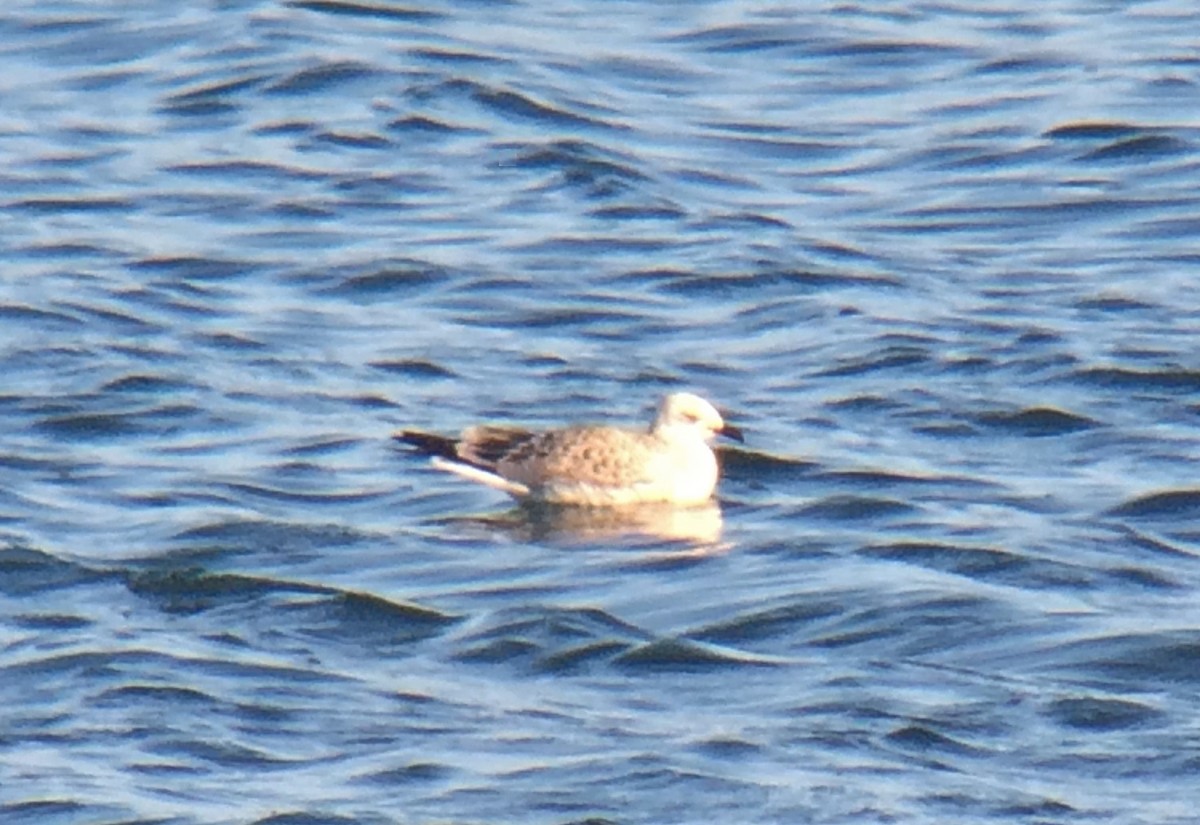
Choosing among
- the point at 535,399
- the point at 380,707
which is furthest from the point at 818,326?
the point at 380,707

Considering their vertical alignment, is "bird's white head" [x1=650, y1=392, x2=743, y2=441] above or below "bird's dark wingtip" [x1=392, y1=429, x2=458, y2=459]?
above

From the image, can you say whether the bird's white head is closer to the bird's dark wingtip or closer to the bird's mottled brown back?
the bird's mottled brown back

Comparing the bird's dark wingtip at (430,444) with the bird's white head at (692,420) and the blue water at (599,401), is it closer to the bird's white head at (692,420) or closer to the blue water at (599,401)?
the blue water at (599,401)

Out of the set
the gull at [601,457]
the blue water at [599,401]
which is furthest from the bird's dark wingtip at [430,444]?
the blue water at [599,401]

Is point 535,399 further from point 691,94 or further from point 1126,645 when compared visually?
point 691,94

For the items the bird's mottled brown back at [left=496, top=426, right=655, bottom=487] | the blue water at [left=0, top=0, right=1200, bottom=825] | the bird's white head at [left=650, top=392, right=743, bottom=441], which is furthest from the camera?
the bird's white head at [left=650, top=392, right=743, bottom=441]

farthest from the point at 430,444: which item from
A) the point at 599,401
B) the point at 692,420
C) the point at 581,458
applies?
the point at 599,401

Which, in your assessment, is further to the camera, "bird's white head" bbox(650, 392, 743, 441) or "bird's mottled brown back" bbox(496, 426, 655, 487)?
"bird's white head" bbox(650, 392, 743, 441)

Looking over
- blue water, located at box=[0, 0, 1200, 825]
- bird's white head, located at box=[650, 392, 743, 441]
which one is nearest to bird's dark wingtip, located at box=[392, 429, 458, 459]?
blue water, located at box=[0, 0, 1200, 825]
